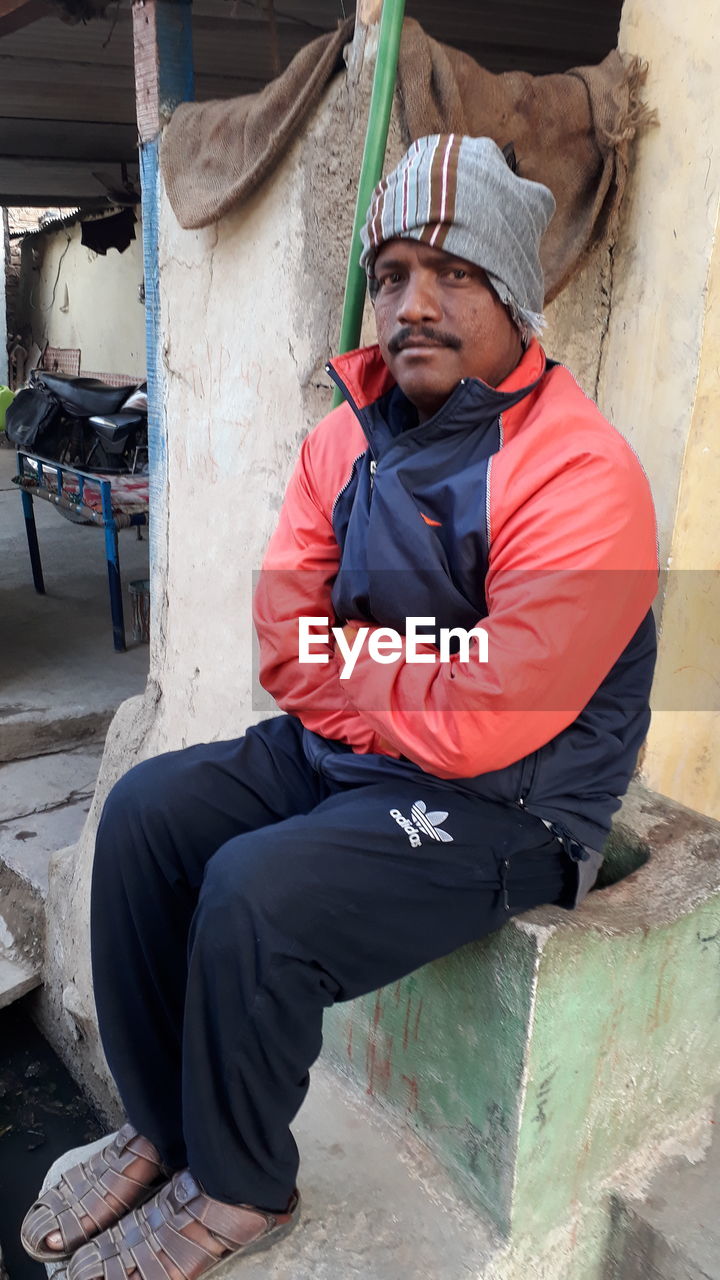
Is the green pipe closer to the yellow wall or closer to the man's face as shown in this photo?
the man's face

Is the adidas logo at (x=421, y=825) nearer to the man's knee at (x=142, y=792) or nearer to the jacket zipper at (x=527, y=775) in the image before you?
the jacket zipper at (x=527, y=775)

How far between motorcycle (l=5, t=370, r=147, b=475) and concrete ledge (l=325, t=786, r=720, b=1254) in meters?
4.57

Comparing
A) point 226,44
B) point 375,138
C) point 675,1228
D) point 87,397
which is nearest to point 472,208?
point 375,138

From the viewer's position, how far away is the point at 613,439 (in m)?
1.44

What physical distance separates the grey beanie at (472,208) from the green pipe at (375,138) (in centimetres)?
35

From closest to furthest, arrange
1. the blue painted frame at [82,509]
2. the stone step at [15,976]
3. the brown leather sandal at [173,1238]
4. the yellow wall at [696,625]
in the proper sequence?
the brown leather sandal at [173,1238], the yellow wall at [696,625], the stone step at [15,976], the blue painted frame at [82,509]

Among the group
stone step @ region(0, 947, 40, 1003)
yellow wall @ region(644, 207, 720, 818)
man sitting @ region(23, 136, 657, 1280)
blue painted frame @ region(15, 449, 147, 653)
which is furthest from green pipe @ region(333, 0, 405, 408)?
blue painted frame @ region(15, 449, 147, 653)

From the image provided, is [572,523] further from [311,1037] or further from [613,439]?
[311,1037]

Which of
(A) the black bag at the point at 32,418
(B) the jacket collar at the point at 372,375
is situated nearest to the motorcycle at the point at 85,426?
(A) the black bag at the point at 32,418

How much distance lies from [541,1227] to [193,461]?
1975mm

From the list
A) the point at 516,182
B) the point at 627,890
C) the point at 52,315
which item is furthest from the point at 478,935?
the point at 52,315

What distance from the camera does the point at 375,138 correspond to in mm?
1832

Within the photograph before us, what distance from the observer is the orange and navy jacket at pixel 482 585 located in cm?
136

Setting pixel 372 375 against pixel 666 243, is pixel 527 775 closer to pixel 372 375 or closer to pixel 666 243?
pixel 372 375
